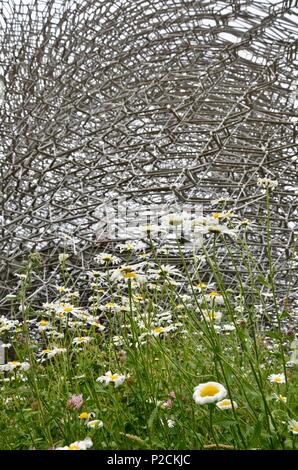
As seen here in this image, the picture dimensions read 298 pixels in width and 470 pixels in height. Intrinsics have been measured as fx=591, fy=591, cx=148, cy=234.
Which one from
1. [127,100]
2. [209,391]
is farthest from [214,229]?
[127,100]

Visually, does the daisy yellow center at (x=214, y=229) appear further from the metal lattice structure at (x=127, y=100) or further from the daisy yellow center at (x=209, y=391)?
the metal lattice structure at (x=127, y=100)

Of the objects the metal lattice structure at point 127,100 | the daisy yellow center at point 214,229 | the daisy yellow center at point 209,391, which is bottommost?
the daisy yellow center at point 209,391

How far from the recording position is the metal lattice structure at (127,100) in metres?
5.58

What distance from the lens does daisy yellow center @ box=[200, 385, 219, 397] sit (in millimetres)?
1220

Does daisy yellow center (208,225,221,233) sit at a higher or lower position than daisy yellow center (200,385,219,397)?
higher

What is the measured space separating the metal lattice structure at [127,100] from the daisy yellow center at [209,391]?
394 centimetres

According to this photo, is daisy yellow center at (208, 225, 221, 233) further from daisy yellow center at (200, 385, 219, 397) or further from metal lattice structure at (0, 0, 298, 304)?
metal lattice structure at (0, 0, 298, 304)

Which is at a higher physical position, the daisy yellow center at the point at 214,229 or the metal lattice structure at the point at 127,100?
the metal lattice structure at the point at 127,100

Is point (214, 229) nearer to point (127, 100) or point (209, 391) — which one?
point (209, 391)

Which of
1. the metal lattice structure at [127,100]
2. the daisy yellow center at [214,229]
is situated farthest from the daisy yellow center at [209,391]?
the metal lattice structure at [127,100]

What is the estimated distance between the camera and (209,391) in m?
1.24

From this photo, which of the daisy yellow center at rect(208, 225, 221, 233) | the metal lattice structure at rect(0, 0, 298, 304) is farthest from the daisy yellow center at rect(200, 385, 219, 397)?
the metal lattice structure at rect(0, 0, 298, 304)

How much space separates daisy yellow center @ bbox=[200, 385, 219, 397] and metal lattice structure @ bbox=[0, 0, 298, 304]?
394cm
